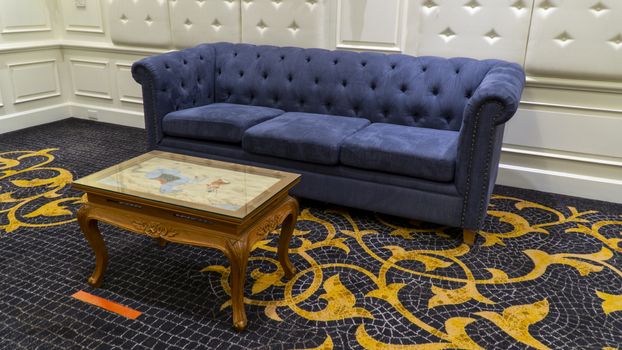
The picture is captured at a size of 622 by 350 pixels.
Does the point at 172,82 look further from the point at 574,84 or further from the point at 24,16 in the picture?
the point at 574,84

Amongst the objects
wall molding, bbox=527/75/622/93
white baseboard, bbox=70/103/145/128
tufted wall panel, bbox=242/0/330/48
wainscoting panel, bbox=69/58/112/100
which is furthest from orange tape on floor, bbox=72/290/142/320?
wainscoting panel, bbox=69/58/112/100

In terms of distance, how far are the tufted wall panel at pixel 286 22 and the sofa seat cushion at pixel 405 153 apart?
1142 millimetres

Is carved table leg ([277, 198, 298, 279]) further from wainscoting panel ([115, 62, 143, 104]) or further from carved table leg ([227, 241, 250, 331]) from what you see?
wainscoting panel ([115, 62, 143, 104])

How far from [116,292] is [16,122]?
3.11 metres

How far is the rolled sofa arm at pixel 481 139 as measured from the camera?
2348 millimetres

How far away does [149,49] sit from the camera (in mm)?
4387

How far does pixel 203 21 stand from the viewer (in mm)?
4043

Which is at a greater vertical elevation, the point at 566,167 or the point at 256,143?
the point at 256,143

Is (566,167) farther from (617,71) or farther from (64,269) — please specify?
(64,269)

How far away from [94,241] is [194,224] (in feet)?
1.80

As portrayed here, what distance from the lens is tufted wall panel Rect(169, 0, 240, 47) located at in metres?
3.94

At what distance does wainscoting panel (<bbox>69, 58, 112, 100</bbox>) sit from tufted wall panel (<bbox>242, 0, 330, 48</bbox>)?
162 cm

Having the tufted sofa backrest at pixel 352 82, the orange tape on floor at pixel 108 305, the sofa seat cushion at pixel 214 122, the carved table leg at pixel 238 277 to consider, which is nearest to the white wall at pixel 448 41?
the tufted sofa backrest at pixel 352 82

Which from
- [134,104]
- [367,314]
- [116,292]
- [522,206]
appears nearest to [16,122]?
[134,104]
